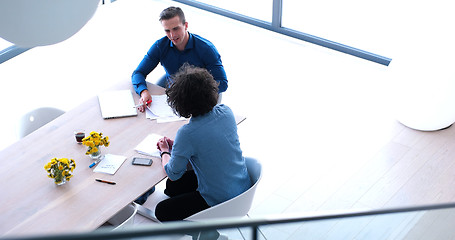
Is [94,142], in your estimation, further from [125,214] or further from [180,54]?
[180,54]

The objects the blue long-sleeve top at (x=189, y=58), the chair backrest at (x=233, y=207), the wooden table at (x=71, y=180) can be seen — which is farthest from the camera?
the blue long-sleeve top at (x=189, y=58)

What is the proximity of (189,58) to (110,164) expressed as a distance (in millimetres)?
1058

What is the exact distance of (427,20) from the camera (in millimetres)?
4250

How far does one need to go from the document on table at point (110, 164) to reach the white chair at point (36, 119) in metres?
0.75

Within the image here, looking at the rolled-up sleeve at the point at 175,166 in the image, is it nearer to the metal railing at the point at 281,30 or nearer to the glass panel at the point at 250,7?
the metal railing at the point at 281,30

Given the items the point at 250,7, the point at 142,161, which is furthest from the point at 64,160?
the point at 250,7

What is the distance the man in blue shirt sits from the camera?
11.8 ft

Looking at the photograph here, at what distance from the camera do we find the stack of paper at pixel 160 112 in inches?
132

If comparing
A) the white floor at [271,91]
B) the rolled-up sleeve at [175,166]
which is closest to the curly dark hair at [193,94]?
the rolled-up sleeve at [175,166]

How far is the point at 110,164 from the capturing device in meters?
2.99

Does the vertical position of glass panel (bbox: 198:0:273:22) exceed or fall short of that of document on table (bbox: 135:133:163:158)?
it falls short

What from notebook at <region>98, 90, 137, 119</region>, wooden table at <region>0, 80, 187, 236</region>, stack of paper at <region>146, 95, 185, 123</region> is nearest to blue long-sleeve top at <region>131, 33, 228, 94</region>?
notebook at <region>98, 90, 137, 119</region>

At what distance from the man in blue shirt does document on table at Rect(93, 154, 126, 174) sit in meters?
0.64

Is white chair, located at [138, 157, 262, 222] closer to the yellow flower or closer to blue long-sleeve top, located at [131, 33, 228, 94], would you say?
the yellow flower
